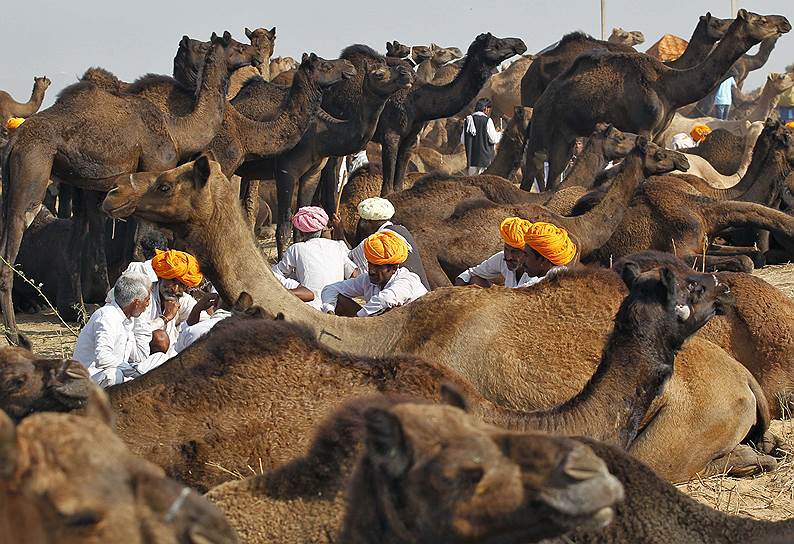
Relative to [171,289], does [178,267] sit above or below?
above

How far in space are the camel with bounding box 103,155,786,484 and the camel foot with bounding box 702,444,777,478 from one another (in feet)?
0.08

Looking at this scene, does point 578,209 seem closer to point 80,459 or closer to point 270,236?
point 270,236

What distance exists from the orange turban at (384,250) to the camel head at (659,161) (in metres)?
4.18

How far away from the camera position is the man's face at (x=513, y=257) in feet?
23.9

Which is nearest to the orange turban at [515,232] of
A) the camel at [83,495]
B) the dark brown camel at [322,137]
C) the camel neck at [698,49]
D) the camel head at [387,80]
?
the camel at [83,495]

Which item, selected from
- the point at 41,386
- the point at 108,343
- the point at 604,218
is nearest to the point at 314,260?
the point at 108,343

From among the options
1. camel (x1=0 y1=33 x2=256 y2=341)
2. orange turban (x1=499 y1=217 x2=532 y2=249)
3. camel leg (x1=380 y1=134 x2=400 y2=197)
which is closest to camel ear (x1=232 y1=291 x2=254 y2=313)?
orange turban (x1=499 y1=217 x2=532 y2=249)

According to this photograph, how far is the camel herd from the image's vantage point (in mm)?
2951

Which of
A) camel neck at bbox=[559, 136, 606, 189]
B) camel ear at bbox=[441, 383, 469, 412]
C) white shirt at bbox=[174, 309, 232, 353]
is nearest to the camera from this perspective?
camel ear at bbox=[441, 383, 469, 412]

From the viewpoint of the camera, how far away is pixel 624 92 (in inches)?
584

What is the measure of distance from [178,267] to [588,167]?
6798 mm

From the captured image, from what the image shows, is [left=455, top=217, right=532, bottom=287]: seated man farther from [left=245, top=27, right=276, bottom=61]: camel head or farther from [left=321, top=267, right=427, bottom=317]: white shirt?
[left=245, top=27, right=276, bottom=61]: camel head

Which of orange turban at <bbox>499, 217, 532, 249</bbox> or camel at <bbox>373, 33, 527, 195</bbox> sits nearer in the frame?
orange turban at <bbox>499, 217, 532, 249</bbox>

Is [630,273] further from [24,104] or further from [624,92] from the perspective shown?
[24,104]
